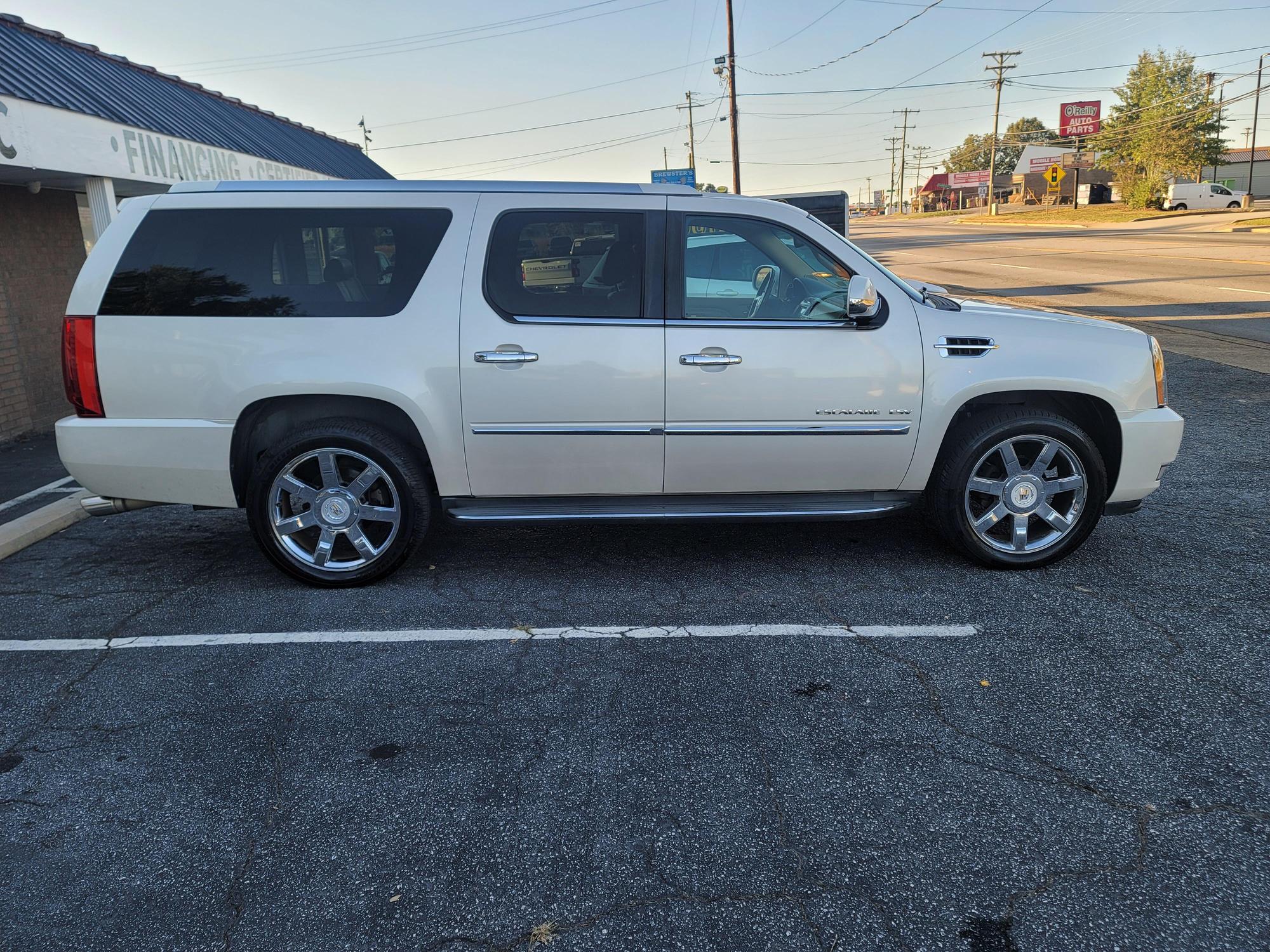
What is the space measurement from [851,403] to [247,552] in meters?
3.49

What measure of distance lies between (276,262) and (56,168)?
18.3 feet

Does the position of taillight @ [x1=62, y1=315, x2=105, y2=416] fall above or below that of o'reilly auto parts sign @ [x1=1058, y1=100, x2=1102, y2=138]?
below

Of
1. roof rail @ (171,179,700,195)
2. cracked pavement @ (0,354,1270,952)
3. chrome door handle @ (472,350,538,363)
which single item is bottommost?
cracked pavement @ (0,354,1270,952)

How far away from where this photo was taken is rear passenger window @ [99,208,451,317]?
4387 millimetres

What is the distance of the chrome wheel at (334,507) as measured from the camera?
451 centimetres

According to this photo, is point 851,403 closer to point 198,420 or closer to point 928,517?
point 928,517

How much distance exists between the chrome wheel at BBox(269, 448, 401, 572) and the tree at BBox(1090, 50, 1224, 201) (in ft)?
228

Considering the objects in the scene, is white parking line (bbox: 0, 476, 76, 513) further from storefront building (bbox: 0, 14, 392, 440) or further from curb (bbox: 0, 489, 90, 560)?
storefront building (bbox: 0, 14, 392, 440)

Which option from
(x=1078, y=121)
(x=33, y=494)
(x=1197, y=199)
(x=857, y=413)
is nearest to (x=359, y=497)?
(x=857, y=413)

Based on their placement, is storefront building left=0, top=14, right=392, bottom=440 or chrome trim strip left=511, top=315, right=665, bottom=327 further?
storefront building left=0, top=14, right=392, bottom=440

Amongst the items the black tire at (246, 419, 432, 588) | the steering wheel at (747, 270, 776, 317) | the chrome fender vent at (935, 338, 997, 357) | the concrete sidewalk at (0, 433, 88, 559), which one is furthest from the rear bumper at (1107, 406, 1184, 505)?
the concrete sidewalk at (0, 433, 88, 559)

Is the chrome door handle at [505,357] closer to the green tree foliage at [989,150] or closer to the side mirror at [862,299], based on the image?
the side mirror at [862,299]

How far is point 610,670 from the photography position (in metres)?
3.72

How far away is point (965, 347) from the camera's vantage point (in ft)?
14.6
